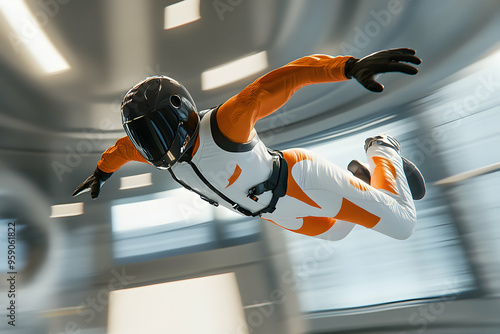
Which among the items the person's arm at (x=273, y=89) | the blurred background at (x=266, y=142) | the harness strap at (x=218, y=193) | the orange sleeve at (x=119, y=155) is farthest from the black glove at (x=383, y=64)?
the blurred background at (x=266, y=142)

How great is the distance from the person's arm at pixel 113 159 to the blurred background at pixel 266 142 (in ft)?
2.51

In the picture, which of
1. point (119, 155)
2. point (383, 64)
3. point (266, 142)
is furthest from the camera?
point (266, 142)

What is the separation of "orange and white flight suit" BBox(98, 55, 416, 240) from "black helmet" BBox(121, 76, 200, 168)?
0.05 metres

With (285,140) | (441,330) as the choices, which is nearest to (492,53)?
(285,140)

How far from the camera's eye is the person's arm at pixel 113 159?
1.19 meters

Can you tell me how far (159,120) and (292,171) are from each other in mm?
390

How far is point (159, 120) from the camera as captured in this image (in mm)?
853

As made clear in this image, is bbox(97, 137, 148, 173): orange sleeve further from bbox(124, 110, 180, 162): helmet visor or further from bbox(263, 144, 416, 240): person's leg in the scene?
bbox(263, 144, 416, 240): person's leg

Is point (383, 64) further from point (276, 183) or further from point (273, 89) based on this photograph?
point (276, 183)

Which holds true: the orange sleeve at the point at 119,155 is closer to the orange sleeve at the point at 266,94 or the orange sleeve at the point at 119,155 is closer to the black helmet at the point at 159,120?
the black helmet at the point at 159,120

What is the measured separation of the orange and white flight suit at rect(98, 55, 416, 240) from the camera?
0.86 m

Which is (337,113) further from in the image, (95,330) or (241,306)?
(95,330)

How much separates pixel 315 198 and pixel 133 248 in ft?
4.37

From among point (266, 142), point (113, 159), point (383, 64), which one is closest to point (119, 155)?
point (113, 159)
